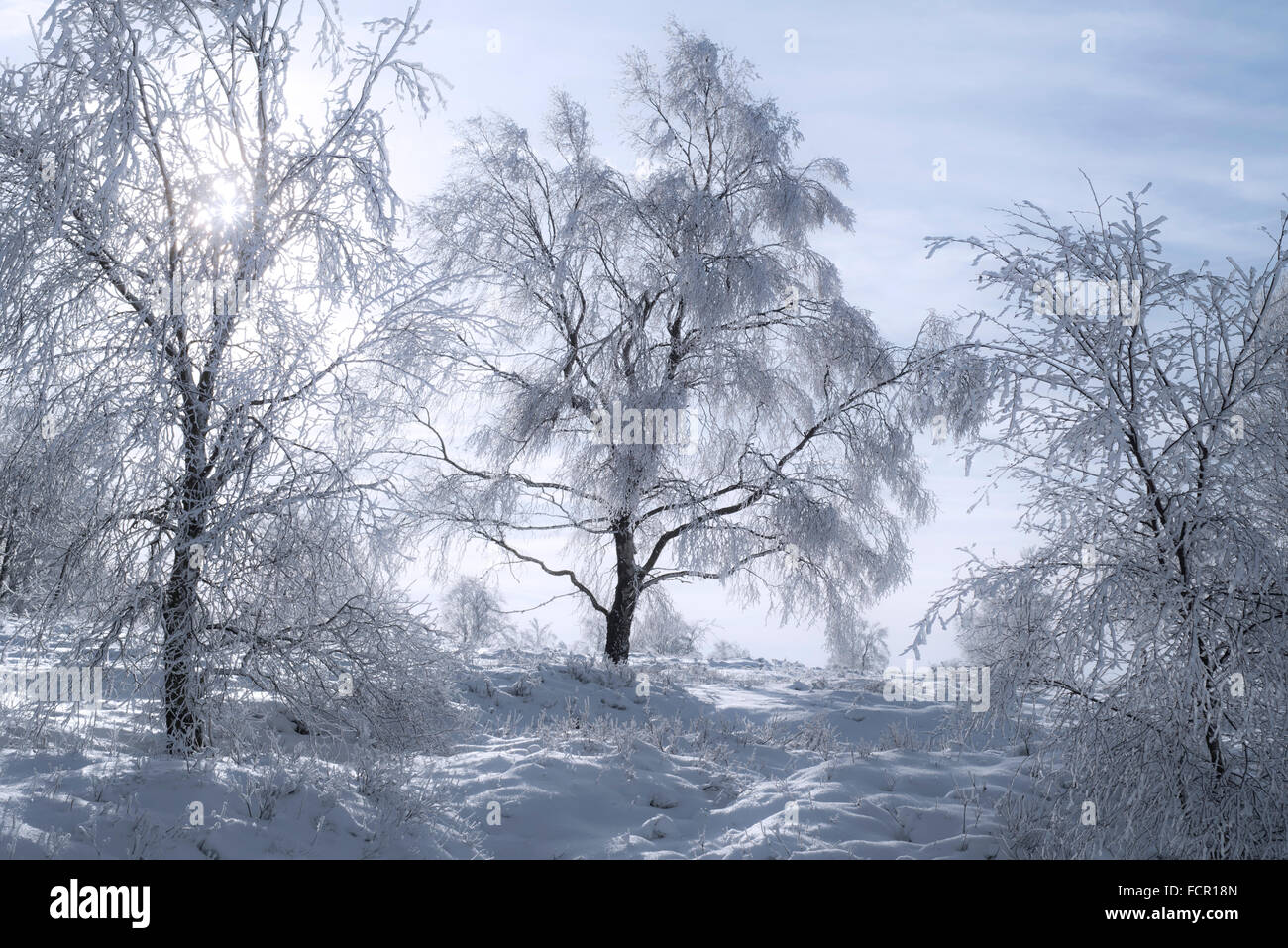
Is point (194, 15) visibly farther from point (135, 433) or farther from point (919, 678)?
point (919, 678)

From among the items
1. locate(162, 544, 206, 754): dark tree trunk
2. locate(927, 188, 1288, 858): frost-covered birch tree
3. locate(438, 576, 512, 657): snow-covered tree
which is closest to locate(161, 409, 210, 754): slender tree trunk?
locate(162, 544, 206, 754): dark tree trunk

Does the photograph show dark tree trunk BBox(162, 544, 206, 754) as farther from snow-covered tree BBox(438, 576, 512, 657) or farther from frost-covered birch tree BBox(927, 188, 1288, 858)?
snow-covered tree BBox(438, 576, 512, 657)

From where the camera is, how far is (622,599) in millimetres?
12430

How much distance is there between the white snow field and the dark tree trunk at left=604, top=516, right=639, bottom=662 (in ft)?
16.6

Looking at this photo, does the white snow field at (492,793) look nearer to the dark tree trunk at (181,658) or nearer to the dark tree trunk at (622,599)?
the dark tree trunk at (181,658)

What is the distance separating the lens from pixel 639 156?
13.1 meters

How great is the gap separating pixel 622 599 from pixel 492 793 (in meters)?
7.45

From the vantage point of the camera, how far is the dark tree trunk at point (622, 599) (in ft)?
40.7

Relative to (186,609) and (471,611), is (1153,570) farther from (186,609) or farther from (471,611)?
(471,611)

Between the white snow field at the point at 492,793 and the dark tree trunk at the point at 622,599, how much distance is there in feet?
16.6

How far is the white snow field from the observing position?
3.98 metres

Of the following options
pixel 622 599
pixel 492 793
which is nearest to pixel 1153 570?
pixel 492 793

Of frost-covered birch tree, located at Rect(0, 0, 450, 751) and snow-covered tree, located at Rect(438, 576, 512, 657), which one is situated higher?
frost-covered birch tree, located at Rect(0, 0, 450, 751)
